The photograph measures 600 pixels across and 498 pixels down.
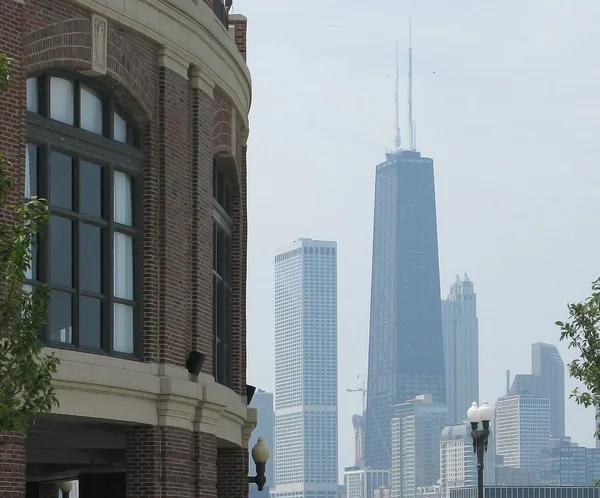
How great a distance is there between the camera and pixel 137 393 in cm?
2516

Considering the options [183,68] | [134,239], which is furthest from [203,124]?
[134,239]

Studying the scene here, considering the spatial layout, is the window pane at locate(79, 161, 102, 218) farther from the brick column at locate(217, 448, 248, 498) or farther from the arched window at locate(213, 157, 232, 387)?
the brick column at locate(217, 448, 248, 498)

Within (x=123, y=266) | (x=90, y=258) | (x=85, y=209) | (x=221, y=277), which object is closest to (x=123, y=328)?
(x=123, y=266)

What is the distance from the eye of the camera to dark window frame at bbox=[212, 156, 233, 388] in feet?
103

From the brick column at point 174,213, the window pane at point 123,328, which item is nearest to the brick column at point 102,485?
the brick column at point 174,213

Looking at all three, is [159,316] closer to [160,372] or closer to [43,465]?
[160,372]

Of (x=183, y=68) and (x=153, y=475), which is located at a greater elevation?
(x=183, y=68)

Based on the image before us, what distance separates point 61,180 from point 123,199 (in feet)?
6.50

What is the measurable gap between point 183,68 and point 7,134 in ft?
20.0

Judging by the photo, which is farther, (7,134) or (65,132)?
(65,132)

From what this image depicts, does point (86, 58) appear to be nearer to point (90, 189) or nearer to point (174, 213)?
point (90, 189)

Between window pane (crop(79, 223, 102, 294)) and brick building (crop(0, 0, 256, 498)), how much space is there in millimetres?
26

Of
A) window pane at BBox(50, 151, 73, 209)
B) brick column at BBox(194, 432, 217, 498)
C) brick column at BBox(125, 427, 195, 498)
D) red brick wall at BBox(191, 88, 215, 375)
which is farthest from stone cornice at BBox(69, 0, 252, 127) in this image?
brick column at BBox(194, 432, 217, 498)

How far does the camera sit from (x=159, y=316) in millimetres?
26188
